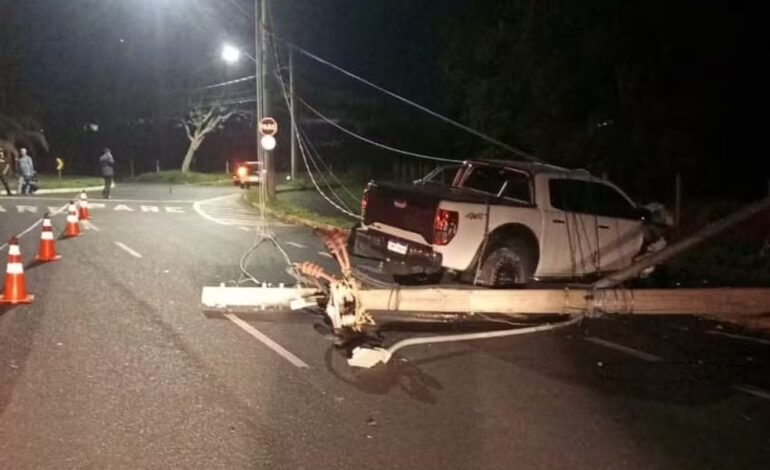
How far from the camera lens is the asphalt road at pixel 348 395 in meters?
6.35

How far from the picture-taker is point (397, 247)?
12094 mm

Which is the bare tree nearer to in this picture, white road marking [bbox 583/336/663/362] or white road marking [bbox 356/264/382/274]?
white road marking [bbox 356/264/382/274]

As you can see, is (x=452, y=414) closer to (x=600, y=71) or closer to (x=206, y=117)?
(x=600, y=71)

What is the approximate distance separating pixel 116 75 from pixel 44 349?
203ft

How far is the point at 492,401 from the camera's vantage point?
7672mm

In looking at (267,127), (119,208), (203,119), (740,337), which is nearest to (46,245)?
(740,337)

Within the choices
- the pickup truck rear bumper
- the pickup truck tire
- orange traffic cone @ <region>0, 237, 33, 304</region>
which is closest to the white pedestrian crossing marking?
the pickup truck rear bumper

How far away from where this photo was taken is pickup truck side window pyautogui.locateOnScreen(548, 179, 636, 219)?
12.7m

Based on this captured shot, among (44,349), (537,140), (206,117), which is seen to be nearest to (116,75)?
(206,117)

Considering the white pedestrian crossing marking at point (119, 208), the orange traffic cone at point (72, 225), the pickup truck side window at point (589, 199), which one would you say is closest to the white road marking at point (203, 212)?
the white pedestrian crossing marking at point (119, 208)

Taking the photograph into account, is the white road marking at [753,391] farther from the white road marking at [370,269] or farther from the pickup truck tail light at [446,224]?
the white road marking at [370,269]

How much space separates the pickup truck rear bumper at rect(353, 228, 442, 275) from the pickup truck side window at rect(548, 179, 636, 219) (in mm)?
1988

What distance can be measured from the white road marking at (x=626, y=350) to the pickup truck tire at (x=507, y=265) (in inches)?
71.3

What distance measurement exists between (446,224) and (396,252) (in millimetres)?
959
